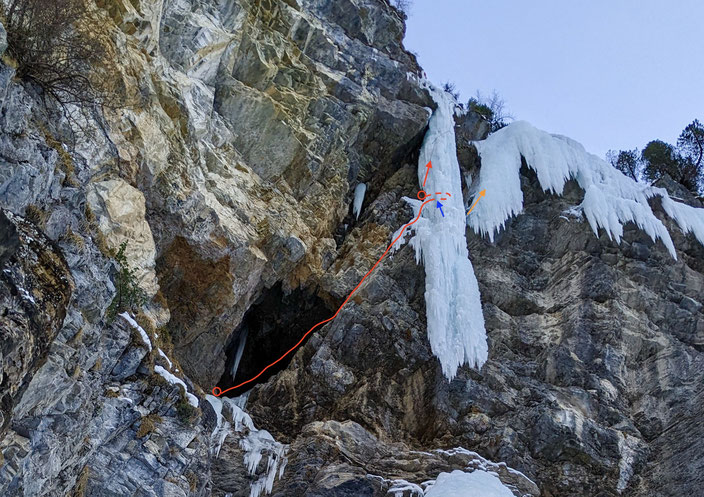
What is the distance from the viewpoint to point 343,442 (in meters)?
12.2

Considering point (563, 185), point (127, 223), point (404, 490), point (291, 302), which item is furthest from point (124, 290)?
point (563, 185)

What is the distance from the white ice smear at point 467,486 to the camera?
437 inches

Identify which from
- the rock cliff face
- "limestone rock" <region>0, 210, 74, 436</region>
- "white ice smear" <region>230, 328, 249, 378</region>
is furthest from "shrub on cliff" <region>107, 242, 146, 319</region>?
"white ice smear" <region>230, 328, 249, 378</region>

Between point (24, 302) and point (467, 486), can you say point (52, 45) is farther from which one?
point (467, 486)

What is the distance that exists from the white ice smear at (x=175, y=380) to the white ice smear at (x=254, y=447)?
6.46ft

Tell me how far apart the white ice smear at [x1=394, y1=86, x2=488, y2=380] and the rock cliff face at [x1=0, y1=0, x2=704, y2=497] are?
1.18 ft

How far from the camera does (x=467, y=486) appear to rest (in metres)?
11.3

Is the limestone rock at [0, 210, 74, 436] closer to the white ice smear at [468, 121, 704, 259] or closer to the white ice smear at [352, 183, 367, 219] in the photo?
the white ice smear at [352, 183, 367, 219]

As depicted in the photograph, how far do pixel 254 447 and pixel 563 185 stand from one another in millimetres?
12446

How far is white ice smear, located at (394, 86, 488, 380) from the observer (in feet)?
48.6

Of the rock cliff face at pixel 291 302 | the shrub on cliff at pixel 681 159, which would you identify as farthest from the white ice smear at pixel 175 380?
the shrub on cliff at pixel 681 159

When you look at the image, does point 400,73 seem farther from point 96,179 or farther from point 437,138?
point 96,179

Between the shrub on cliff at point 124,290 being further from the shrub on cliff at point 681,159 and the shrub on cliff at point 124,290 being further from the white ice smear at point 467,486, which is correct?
the shrub on cliff at point 681,159

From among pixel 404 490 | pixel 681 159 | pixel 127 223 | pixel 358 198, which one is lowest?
pixel 404 490
